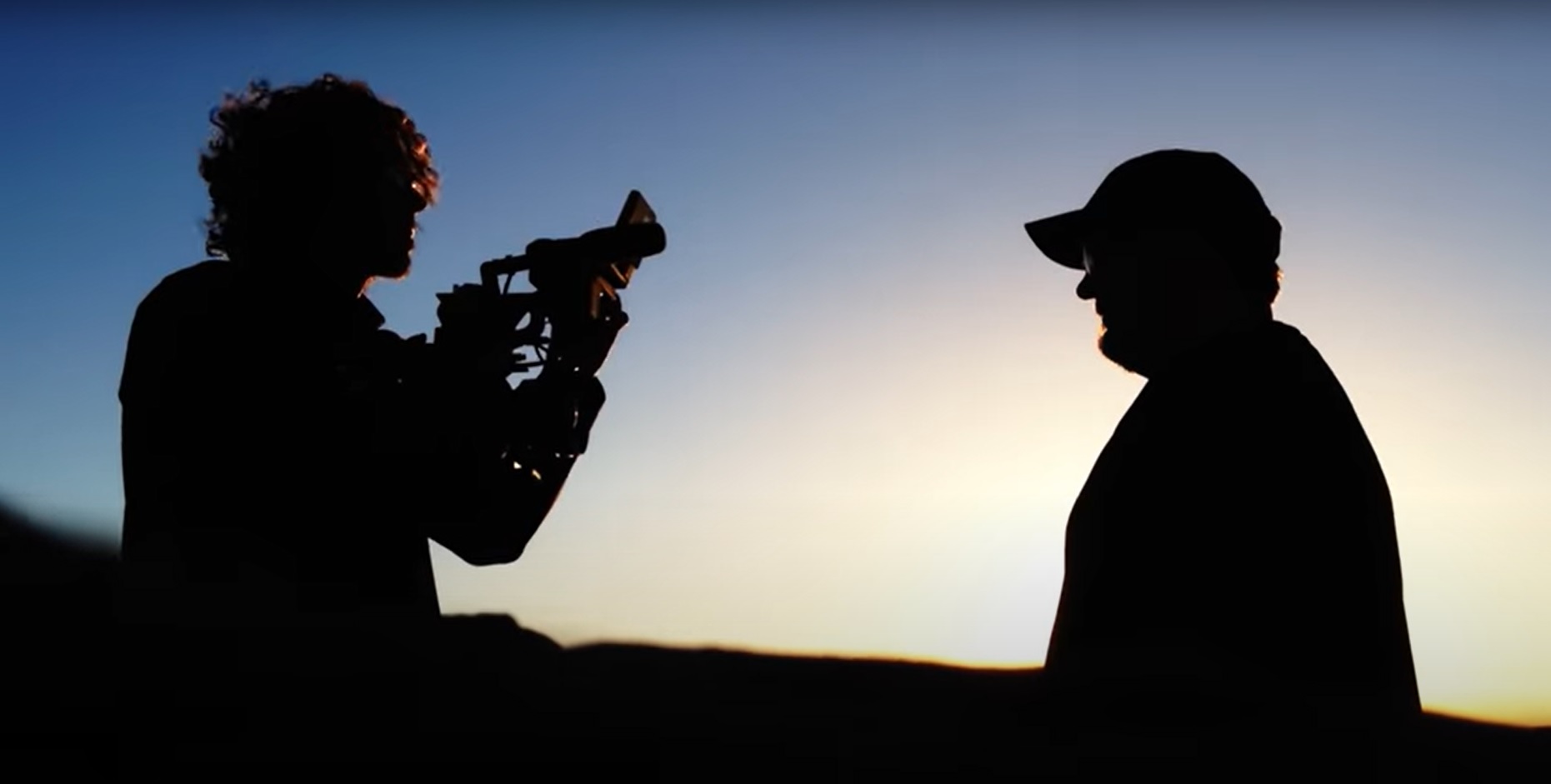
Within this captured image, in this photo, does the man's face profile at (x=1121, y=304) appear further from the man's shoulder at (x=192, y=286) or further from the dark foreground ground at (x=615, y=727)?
the man's shoulder at (x=192, y=286)

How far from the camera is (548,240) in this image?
15.1ft

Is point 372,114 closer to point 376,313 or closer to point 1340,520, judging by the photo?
point 376,313

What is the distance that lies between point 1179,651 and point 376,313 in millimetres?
2530

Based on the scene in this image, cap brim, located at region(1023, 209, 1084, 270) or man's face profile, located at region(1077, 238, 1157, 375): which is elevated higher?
cap brim, located at region(1023, 209, 1084, 270)

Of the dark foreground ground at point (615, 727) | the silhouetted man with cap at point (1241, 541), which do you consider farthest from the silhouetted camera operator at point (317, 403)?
the silhouetted man with cap at point (1241, 541)

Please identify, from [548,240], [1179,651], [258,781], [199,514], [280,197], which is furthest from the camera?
[548,240]

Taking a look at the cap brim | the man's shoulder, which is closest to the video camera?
the man's shoulder

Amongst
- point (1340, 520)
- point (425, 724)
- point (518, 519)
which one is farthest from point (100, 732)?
point (518, 519)

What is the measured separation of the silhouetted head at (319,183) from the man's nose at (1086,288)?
2.04m

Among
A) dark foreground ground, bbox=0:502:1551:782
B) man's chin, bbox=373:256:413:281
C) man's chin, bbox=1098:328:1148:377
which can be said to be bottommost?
dark foreground ground, bbox=0:502:1551:782

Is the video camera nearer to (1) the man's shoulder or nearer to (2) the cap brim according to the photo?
(1) the man's shoulder

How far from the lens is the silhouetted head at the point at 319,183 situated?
398 centimetres

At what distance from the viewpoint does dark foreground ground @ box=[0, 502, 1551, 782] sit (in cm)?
150

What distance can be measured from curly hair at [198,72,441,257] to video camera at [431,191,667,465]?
15.9 inches
